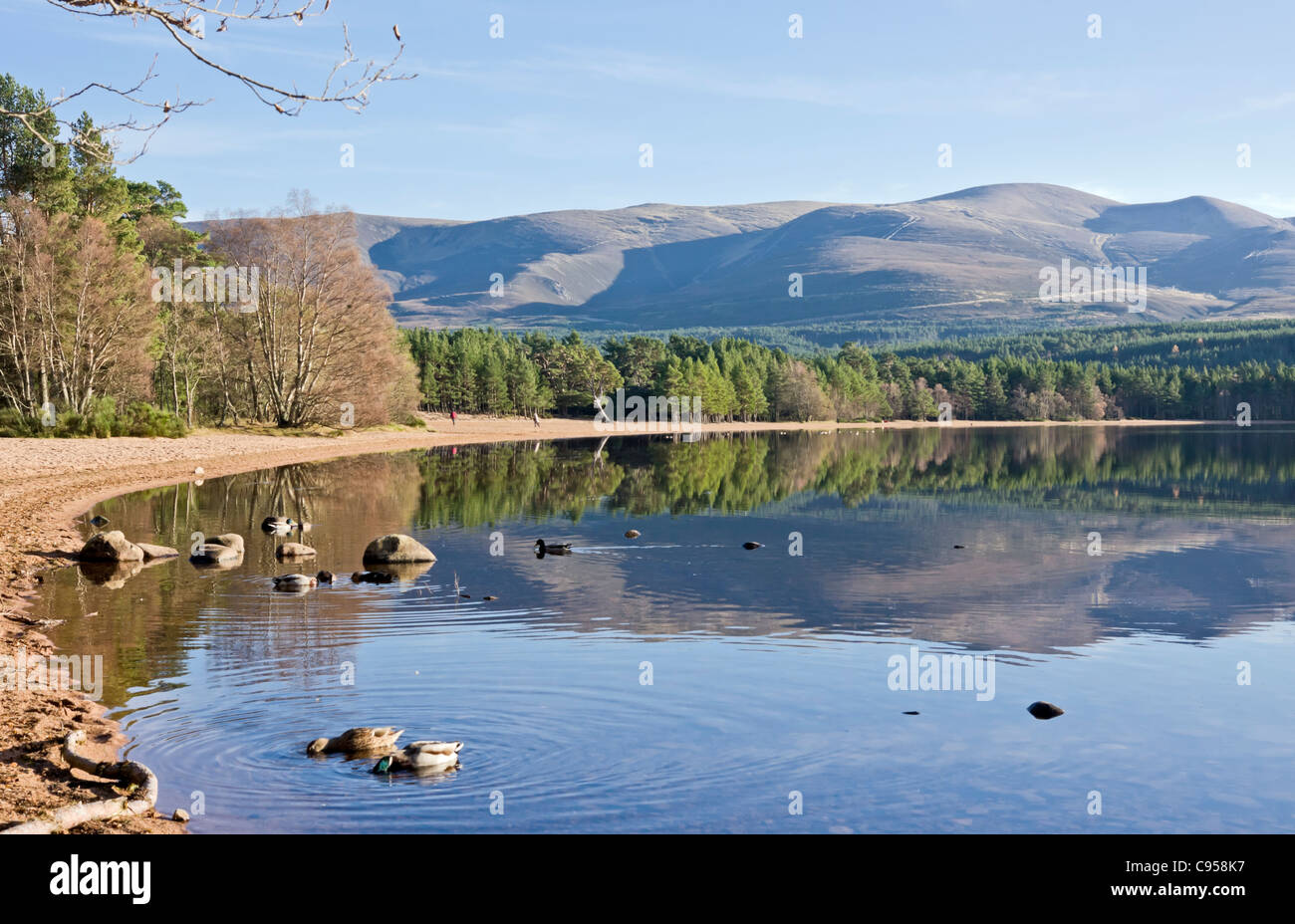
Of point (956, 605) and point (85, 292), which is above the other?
point (85, 292)

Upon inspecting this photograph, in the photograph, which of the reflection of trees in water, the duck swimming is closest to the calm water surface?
the duck swimming

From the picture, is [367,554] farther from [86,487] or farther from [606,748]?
[86,487]

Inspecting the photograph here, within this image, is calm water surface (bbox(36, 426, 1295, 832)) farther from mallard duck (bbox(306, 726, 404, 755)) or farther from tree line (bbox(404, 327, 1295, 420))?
tree line (bbox(404, 327, 1295, 420))

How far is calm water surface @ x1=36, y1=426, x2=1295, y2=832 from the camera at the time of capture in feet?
32.4

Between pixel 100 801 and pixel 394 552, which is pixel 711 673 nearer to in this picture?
pixel 100 801

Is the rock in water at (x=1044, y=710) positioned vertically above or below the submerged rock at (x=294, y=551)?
below

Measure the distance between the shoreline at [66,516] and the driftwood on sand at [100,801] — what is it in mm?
96

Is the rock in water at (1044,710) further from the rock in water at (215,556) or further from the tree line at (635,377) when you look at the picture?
the tree line at (635,377)

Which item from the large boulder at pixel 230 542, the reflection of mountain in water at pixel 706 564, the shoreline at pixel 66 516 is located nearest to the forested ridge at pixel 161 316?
the shoreline at pixel 66 516

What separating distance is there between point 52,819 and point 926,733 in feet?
26.9

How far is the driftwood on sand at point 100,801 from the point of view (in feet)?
25.8
